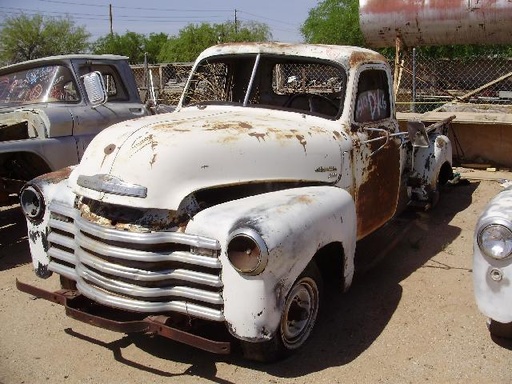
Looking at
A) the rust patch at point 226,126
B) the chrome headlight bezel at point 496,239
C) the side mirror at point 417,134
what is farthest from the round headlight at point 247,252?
the side mirror at point 417,134

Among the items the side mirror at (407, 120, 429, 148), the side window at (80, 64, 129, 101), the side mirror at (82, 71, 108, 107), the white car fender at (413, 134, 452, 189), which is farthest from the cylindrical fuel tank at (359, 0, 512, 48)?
the side mirror at (82, 71, 108, 107)

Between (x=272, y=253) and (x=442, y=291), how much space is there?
2128 millimetres

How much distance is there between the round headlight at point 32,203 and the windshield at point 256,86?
1588mm

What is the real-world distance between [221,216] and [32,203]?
162 centimetres

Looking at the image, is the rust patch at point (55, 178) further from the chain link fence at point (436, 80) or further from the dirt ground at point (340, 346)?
the chain link fence at point (436, 80)

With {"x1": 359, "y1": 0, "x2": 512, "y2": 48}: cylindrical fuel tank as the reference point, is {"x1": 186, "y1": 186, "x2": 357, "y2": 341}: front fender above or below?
below

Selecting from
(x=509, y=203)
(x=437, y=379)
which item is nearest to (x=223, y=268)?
(x=437, y=379)

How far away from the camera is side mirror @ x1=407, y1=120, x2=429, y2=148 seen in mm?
5828

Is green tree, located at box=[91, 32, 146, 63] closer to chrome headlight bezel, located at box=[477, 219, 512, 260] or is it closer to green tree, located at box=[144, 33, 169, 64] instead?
green tree, located at box=[144, 33, 169, 64]

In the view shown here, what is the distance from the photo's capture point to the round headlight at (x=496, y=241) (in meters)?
3.13

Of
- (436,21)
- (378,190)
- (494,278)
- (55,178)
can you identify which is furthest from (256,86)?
(436,21)

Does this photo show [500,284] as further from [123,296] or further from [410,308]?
[123,296]

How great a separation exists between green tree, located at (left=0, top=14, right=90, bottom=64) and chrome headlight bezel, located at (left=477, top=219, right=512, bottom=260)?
1738 inches

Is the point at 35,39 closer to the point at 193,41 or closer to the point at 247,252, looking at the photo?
the point at 193,41
